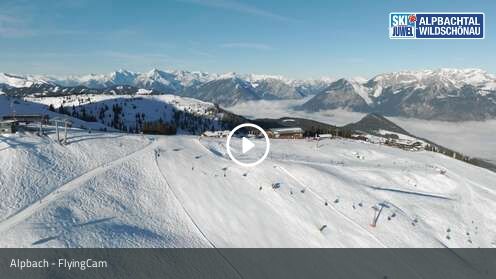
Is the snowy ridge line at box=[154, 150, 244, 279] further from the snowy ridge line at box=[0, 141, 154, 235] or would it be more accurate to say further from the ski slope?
the snowy ridge line at box=[0, 141, 154, 235]

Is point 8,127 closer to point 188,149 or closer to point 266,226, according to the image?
point 188,149

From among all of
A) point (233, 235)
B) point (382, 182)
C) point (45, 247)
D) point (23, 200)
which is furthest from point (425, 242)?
point (23, 200)
